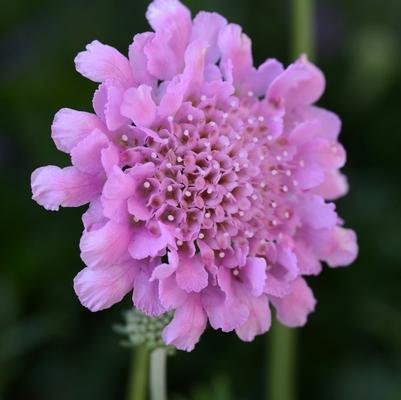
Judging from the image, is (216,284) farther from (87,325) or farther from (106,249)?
(87,325)

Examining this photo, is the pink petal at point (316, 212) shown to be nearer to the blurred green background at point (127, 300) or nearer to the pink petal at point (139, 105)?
the pink petal at point (139, 105)

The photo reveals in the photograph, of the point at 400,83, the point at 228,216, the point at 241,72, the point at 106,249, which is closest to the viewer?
the point at 106,249

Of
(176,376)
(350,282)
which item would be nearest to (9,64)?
(176,376)

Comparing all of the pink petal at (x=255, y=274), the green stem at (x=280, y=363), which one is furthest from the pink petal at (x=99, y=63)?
the green stem at (x=280, y=363)

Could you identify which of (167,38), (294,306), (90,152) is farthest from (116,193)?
(294,306)

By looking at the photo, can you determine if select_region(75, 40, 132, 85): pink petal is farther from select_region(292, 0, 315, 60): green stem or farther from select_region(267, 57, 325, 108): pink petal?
select_region(292, 0, 315, 60): green stem

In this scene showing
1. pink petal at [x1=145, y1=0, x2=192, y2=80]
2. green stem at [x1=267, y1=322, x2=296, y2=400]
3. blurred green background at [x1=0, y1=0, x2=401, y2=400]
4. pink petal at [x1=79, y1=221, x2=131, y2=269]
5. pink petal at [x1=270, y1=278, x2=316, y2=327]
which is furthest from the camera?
blurred green background at [x1=0, y1=0, x2=401, y2=400]

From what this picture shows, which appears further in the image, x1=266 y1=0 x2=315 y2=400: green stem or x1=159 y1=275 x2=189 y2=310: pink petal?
x1=266 y1=0 x2=315 y2=400: green stem

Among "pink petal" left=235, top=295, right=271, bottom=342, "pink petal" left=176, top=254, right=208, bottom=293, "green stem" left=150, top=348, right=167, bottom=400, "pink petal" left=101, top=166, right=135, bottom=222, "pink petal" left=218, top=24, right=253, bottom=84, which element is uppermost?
"pink petal" left=218, top=24, right=253, bottom=84

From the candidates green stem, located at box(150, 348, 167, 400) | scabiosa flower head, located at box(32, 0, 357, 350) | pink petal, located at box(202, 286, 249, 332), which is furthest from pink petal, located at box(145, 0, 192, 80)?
green stem, located at box(150, 348, 167, 400)

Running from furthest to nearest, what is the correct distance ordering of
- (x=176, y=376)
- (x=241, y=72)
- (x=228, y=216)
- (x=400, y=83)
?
1. (x=400, y=83)
2. (x=176, y=376)
3. (x=241, y=72)
4. (x=228, y=216)
